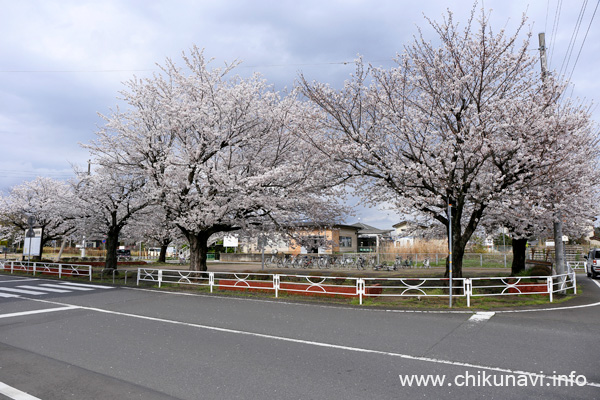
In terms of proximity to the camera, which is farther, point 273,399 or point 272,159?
point 272,159

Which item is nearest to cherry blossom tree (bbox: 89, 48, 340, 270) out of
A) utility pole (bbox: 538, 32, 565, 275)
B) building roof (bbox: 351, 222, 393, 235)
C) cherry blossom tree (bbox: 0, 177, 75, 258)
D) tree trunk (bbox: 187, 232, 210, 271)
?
tree trunk (bbox: 187, 232, 210, 271)

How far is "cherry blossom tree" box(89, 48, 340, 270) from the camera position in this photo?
54.1ft

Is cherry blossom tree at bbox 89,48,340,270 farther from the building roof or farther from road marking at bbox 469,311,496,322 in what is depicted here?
the building roof

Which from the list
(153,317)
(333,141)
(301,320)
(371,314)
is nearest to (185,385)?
(301,320)

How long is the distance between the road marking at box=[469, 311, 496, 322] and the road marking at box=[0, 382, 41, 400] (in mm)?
8995

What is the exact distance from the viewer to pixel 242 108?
17266 millimetres

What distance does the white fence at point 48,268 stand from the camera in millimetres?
22031

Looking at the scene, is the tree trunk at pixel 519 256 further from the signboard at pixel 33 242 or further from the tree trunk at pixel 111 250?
the signboard at pixel 33 242

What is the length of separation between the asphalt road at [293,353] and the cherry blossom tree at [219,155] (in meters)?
6.66

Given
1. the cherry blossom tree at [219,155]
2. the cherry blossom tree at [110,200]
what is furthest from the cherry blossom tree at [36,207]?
the cherry blossom tree at [219,155]

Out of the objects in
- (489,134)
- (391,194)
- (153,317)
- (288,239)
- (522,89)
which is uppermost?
(522,89)

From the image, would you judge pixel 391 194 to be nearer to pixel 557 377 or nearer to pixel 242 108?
pixel 242 108

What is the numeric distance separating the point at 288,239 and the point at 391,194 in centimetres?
655

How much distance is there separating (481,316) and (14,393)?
9892 millimetres
